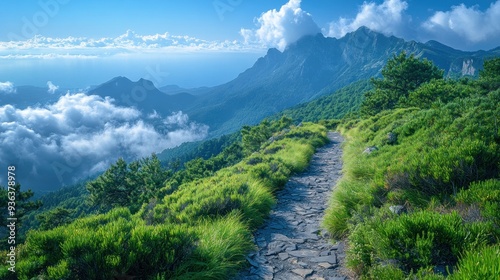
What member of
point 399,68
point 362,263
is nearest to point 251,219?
point 362,263

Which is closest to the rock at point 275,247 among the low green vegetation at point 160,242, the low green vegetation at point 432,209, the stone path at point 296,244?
the stone path at point 296,244

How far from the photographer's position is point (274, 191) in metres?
11.0

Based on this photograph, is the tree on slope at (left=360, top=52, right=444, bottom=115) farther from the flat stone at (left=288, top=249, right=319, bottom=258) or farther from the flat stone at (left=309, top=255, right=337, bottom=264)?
the flat stone at (left=309, top=255, right=337, bottom=264)

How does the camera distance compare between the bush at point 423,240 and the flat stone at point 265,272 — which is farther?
the flat stone at point 265,272

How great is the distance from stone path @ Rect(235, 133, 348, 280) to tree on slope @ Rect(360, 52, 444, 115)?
3141 centimetres

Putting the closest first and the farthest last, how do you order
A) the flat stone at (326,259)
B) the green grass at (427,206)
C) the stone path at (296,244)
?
the green grass at (427,206), the stone path at (296,244), the flat stone at (326,259)

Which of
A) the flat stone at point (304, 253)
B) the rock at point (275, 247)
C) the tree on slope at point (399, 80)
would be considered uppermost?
the tree on slope at point (399, 80)

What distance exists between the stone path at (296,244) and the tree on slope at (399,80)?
31410 mm

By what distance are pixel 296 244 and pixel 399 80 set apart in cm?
3919

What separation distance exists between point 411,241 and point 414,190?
2684 millimetres

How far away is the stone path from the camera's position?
17.3ft

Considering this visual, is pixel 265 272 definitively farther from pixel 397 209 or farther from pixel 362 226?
pixel 397 209

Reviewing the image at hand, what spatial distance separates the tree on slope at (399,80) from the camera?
37938mm

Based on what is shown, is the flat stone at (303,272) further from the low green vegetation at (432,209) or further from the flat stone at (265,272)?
the low green vegetation at (432,209)
